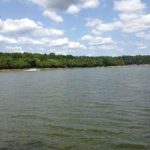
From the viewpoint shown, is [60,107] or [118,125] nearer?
[118,125]

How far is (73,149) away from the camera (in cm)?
2053

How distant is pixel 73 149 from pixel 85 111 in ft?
44.4

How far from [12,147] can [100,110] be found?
49.0 feet

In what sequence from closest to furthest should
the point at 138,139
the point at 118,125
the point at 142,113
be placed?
the point at 138,139, the point at 118,125, the point at 142,113

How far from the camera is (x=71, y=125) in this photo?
27328 mm

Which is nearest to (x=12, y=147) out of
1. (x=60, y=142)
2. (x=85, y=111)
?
(x=60, y=142)

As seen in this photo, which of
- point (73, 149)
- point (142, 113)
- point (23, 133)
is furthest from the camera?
point (142, 113)

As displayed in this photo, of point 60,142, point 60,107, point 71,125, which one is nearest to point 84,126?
point 71,125

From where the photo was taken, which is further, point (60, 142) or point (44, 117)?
point (44, 117)

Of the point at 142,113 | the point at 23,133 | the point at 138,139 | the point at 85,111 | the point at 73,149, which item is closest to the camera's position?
the point at 73,149

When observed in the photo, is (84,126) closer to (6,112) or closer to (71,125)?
(71,125)

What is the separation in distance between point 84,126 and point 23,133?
16.4 ft

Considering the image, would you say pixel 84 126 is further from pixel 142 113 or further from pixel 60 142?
pixel 142 113

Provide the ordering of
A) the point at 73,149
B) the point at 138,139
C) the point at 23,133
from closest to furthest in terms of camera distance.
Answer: the point at 73,149 → the point at 138,139 → the point at 23,133
